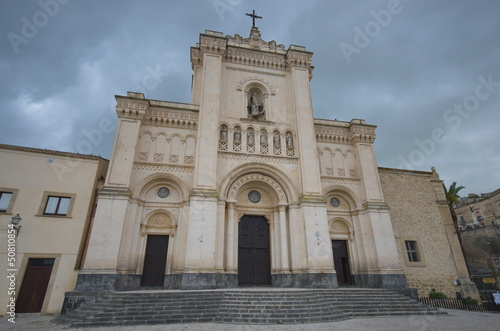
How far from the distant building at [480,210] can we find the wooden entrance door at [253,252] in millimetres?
37210

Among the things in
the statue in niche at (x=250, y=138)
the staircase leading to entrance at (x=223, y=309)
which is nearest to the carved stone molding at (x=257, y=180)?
the statue in niche at (x=250, y=138)

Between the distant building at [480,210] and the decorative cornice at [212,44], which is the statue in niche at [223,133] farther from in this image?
the distant building at [480,210]

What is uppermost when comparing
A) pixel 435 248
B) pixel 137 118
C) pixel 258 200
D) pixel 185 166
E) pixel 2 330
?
pixel 137 118

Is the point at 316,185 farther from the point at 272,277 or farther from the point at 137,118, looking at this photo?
the point at 137,118

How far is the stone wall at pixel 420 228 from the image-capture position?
18.4m

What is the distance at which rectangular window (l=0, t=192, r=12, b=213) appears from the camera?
13.6 m

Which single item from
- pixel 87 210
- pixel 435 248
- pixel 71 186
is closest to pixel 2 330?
pixel 87 210

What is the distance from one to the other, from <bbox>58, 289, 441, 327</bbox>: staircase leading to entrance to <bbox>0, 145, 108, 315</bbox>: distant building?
11.9 ft

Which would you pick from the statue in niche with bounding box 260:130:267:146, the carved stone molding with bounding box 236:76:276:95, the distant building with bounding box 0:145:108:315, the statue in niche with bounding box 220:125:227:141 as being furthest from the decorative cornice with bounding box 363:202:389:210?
the distant building with bounding box 0:145:108:315

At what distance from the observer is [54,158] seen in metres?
15.0

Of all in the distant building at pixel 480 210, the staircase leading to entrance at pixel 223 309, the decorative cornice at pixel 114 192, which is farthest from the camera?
the distant building at pixel 480 210

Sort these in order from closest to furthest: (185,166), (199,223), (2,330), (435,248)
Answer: (2,330) → (199,223) → (185,166) → (435,248)

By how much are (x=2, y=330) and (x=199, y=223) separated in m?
7.94

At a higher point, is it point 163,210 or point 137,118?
point 137,118
